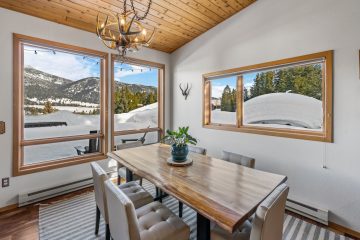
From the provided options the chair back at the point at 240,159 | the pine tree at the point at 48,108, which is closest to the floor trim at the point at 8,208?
the pine tree at the point at 48,108

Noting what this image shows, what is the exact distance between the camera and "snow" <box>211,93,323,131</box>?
256cm

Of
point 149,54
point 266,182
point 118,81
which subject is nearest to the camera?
point 266,182

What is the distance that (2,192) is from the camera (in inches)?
103

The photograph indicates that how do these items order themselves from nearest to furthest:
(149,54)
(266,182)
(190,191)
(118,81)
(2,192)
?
(190,191) → (266,182) → (2,192) → (118,81) → (149,54)

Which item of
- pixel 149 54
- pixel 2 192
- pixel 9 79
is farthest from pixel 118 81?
pixel 2 192

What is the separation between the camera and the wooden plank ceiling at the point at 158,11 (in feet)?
8.76

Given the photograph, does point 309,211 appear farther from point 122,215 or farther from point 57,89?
point 57,89

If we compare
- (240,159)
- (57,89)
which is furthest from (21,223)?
(240,159)

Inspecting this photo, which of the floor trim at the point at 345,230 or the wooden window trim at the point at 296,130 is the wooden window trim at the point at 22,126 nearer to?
the wooden window trim at the point at 296,130

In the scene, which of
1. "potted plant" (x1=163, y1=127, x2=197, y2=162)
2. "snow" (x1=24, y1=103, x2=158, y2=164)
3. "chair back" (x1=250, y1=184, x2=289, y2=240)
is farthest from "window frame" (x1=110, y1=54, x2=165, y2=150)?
"chair back" (x1=250, y1=184, x2=289, y2=240)

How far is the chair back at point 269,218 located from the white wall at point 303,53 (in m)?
1.49

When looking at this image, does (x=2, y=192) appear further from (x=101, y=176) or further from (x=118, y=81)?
(x=118, y=81)

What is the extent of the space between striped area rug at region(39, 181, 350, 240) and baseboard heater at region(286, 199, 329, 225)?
12 centimetres

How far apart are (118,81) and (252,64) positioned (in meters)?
2.52
